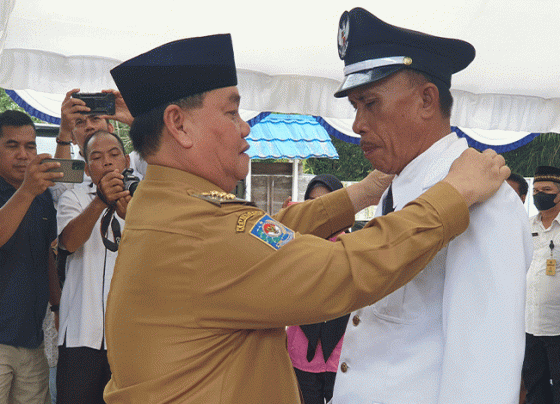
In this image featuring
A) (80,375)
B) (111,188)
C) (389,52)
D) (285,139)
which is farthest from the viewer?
(285,139)

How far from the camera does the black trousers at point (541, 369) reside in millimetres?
5184

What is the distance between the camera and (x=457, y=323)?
51.4 inches

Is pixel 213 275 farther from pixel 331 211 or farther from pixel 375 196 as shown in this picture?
pixel 375 196

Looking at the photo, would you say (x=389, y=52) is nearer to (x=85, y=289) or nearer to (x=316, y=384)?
(x=85, y=289)

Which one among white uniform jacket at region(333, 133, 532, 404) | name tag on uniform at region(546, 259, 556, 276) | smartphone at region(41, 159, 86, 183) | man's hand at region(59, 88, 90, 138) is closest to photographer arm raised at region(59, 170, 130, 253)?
smartphone at region(41, 159, 86, 183)

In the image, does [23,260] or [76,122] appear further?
[76,122]

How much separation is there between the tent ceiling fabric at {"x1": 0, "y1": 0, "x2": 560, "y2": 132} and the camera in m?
1.11

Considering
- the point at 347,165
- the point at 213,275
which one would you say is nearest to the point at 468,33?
the point at 213,275

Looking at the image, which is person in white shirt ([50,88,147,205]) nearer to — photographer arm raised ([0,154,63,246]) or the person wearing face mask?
photographer arm raised ([0,154,63,246])

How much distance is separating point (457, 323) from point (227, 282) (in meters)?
0.56

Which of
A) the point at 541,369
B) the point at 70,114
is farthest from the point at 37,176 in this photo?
the point at 541,369

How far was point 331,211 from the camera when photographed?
6.39 ft

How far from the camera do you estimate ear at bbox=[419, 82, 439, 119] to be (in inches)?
60.6

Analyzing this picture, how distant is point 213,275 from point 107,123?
262 centimetres
